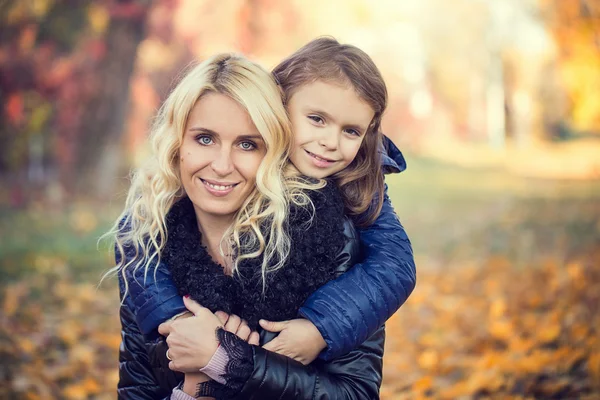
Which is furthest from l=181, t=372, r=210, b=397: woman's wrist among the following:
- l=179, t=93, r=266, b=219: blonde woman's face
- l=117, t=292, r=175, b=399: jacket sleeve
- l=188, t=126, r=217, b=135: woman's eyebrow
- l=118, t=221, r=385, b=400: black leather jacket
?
l=188, t=126, r=217, b=135: woman's eyebrow

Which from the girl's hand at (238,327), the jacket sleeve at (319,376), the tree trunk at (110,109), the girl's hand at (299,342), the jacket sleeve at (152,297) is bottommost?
the jacket sleeve at (319,376)

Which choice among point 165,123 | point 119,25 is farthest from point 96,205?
point 165,123

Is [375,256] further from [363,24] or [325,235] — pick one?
[363,24]

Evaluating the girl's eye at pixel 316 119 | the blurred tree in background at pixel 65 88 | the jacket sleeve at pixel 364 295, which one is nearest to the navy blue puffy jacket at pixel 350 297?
the jacket sleeve at pixel 364 295

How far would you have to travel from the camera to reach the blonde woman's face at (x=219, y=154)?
6.48 feet

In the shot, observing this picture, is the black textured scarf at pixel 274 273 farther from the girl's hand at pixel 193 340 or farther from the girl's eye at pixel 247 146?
the girl's eye at pixel 247 146

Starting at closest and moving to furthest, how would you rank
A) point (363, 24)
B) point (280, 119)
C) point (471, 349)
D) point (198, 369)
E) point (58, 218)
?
1. point (198, 369)
2. point (280, 119)
3. point (471, 349)
4. point (58, 218)
5. point (363, 24)

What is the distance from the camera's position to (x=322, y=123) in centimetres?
228

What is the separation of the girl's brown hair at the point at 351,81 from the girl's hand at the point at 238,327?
1.80 feet

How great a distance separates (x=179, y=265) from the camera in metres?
2.06

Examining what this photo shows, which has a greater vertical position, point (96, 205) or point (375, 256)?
point (96, 205)

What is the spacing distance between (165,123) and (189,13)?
174 inches

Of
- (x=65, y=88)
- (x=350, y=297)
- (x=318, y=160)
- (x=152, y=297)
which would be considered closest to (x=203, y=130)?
(x=318, y=160)

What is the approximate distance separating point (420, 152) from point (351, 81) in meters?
4.59
